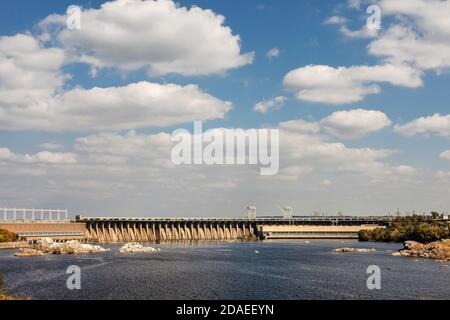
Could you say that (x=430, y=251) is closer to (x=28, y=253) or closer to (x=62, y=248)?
(x=62, y=248)

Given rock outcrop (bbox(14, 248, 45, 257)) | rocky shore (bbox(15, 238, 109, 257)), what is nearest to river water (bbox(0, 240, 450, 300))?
rock outcrop (bbox(14, 248, 45, 257))

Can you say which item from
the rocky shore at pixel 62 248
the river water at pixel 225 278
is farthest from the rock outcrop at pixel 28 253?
the river water at pixel 225 278

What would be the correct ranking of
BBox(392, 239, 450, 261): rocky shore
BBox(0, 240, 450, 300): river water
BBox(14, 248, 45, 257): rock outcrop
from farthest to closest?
BBox(14, 248, 45, 257): rock outcrop, BBox(392, 239, 450, 261): rocky shore, BBox(0, 240, 450, 300): river water

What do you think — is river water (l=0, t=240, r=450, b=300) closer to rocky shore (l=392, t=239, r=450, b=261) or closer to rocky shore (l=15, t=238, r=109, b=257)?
rocky shore (l=392, t=239, r=450, b=261)

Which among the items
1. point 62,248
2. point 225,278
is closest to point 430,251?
point 225,278

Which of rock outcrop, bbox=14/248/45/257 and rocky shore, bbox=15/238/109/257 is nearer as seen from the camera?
rock outcrop, bbox=14/248/45/257
